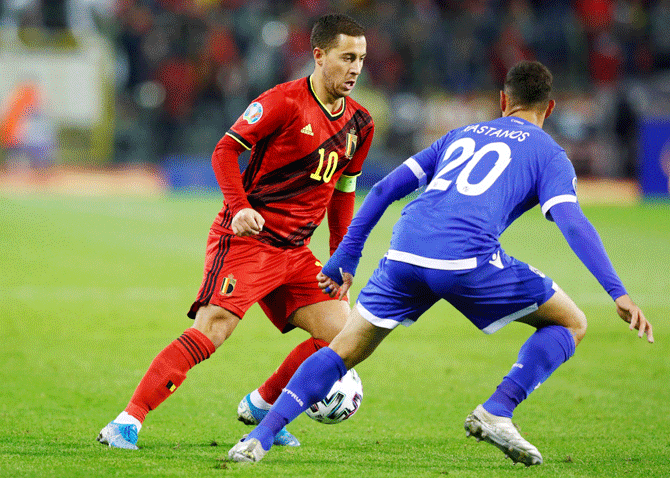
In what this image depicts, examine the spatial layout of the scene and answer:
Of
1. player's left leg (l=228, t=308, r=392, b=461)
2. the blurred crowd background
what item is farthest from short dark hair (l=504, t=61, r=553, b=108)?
the blurred crowd background

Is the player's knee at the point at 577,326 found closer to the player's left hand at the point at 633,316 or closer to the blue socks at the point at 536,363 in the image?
the blue socks at the point at 536,363

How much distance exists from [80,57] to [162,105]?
2.42 metres

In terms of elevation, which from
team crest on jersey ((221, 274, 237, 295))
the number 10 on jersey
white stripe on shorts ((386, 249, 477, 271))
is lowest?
team crest on jersey ((221, 274, 237, 295))

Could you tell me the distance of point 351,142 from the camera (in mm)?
4895

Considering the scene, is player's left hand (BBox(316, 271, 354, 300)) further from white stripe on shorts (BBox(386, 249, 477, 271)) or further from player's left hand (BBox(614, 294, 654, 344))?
player's left hand (BBox(614, 294, 654, 344))

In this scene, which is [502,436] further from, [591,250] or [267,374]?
[267,374]

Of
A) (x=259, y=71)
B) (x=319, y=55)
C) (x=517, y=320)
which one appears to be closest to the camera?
(x=517, y=320)

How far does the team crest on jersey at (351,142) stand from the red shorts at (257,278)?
550 mm

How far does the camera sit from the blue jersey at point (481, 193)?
3.97 meters

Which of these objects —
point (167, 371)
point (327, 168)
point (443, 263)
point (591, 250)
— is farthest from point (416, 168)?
point (167, 371)

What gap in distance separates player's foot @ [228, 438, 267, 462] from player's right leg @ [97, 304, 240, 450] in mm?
565

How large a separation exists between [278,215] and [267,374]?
2109 mm

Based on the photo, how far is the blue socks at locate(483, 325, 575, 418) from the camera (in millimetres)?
4086

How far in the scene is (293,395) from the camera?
4.15 metres
